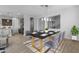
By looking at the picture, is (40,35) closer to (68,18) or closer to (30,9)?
(30,9)

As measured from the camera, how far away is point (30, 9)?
2.27 meters

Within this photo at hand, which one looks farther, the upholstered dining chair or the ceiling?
the upholstered dining chair

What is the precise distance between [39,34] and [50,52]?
0.52 meters

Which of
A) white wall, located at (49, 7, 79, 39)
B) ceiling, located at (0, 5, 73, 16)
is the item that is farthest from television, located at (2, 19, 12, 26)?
white wall, located at (49, 7, 79, 39)

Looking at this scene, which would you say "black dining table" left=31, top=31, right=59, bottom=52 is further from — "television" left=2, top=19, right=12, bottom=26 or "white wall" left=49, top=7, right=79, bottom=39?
"television" left=2, top=19, right=12, bottom=26

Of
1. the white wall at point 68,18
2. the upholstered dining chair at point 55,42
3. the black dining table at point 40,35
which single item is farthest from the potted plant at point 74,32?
the black dining table at point 40,35

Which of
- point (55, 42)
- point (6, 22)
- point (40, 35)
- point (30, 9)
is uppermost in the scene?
point (30, 9)

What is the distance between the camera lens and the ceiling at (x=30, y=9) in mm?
2199

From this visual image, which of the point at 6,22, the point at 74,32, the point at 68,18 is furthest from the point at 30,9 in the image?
the point at 74,32

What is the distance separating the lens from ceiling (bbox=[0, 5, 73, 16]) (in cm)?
220
